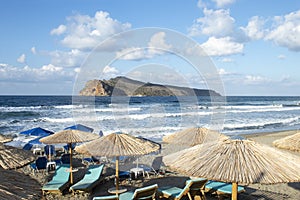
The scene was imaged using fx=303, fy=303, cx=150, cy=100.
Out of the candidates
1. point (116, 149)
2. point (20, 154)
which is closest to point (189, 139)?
point (116, 149)

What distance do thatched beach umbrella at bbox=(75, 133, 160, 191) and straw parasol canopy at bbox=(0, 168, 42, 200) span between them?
297 centimetres

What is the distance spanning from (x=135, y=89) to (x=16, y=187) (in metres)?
17.9

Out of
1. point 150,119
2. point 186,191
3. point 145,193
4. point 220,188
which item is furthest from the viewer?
point 150,119

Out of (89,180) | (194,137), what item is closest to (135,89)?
(89,180)

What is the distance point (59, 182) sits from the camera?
762 cm

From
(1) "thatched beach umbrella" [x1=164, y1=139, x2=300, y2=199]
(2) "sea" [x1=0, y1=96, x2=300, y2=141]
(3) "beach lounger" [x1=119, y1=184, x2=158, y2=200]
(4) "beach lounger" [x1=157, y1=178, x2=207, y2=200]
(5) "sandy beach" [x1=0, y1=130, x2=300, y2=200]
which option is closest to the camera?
(1) "thatched beach umbrella" [x1=164, y1=139, x2=300, y2=199]

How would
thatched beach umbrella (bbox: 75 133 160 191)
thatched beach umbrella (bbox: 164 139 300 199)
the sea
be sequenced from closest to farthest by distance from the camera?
thatched beach umbrella (bbox: 164 139 300 199) < thatched beach umbrella (bbox: 75 133 160 191) < the sea

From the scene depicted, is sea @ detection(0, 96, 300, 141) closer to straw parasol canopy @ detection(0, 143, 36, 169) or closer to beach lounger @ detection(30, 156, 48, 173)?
beach lounger @ detection(30, 156, 48, 173)

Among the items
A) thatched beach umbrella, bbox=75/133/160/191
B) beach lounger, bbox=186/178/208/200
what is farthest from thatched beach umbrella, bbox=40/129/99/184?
beach lounger, bbox=186/178/208/200

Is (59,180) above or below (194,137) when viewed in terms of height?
below

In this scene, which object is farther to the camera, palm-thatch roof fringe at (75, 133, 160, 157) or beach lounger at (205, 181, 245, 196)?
beach lounger at (205, 181, 245, 196)

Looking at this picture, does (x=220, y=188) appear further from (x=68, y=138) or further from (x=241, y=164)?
(x=68, y=138)

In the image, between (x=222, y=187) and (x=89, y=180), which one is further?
(x=89, y=180)

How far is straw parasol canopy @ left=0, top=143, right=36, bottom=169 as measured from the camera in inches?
131
